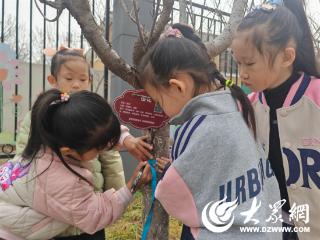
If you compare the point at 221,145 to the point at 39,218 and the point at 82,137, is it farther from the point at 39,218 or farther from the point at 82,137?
the point at 39,218

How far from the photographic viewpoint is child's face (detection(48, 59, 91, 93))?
1566 mm

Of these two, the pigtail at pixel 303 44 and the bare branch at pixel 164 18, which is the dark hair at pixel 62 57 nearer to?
the bare branch at pixel 164 18

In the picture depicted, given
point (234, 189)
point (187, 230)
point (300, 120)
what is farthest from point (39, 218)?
point (300, 120)

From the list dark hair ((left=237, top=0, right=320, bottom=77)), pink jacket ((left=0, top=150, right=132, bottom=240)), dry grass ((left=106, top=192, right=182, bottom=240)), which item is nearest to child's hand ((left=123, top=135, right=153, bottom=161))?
pink jacket ((left=0, top=150, right=132, bottom=240))

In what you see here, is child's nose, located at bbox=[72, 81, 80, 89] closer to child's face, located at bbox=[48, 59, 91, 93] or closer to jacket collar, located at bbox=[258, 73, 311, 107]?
child's face, located at bbox=[48, 59, 91, 93]

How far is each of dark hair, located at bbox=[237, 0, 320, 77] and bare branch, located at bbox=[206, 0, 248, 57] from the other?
28 centimetres

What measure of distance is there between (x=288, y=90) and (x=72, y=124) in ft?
2.39

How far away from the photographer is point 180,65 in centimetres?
97

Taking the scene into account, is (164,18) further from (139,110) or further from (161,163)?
(161,163)

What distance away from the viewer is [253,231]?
896 mm

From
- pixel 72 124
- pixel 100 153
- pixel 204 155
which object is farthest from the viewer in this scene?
pixel 100 153

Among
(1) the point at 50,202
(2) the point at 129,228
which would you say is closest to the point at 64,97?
(1) the point at 50,202

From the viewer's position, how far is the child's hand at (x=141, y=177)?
1204 mm

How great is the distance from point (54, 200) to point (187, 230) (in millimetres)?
427
